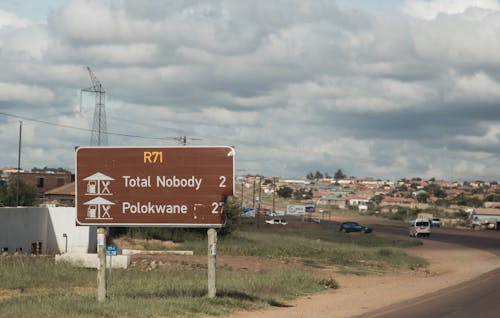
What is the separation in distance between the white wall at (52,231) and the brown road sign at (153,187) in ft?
65.7

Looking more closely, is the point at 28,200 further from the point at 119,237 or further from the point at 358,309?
the point at 358,309

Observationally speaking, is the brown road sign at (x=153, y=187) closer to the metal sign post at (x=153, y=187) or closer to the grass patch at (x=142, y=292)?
the metal sign post at (x=153, y=187)

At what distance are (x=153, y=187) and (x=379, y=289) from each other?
38.0 ft

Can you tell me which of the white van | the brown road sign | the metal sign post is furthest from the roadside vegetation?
the white van

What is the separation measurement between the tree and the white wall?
30.1 meters

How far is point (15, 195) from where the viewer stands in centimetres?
7206

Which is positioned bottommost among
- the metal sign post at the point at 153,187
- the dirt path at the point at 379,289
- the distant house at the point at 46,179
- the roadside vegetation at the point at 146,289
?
the dirt path at the point at 379,289

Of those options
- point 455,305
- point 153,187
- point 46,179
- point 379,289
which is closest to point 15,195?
point 46,179

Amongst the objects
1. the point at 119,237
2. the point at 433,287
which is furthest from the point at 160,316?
the point at 119,237

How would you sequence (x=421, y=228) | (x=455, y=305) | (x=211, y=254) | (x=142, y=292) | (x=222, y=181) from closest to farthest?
1. (x=222, y=181)
2. (x=211, y=254)
3. (x=455, y=305)
4. (x=142, y=292)
5. (x=421, y=228)

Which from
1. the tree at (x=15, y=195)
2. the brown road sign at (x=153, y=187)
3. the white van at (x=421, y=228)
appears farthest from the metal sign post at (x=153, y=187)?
the white van at (x=421, y=228)

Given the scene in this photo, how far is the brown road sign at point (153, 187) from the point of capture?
19.9 meters

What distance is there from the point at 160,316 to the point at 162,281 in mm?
7376

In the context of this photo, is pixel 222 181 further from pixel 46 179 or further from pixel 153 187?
pixel 46 179
